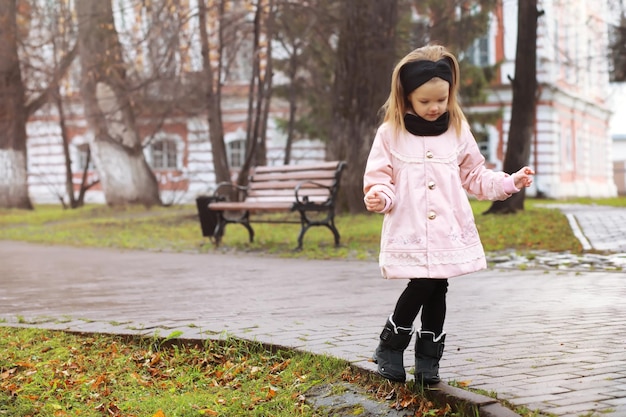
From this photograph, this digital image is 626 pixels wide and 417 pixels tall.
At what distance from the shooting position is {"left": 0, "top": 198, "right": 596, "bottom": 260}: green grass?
13.3 metres

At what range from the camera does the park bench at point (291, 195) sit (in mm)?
13570

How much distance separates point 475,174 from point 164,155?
119 feet

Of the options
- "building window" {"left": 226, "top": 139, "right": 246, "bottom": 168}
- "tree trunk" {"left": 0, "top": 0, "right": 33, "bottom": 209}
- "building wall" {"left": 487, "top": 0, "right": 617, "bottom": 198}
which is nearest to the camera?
"tree trunk" {"left": 0, "top": 0, "right": 33, "bottom": 209}

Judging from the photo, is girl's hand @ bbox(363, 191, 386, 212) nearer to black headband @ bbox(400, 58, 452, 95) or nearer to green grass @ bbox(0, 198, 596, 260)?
black headband @ bbox(400, 58, 452, 95)

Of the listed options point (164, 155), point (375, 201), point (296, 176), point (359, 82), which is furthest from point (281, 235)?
point (164, 155)

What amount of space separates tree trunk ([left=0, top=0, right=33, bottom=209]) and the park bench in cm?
1535

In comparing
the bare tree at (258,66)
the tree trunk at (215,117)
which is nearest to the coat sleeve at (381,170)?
the bare tree at (258,66)

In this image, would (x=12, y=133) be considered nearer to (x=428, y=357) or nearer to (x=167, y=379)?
(x=167, y=379)

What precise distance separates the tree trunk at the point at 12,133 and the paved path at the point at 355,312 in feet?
60.2

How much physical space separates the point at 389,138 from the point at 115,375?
2.05 metres

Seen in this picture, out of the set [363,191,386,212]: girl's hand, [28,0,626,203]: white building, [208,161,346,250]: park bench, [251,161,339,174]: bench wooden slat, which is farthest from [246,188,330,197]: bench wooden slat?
[28,0,626,203]: white building

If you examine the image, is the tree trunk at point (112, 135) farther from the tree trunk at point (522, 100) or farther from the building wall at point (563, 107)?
the building wall at point (563, 107)

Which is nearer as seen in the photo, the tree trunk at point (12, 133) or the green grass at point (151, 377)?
the green grass at point (151, 377)

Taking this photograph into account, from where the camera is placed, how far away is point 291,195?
14.7 m
